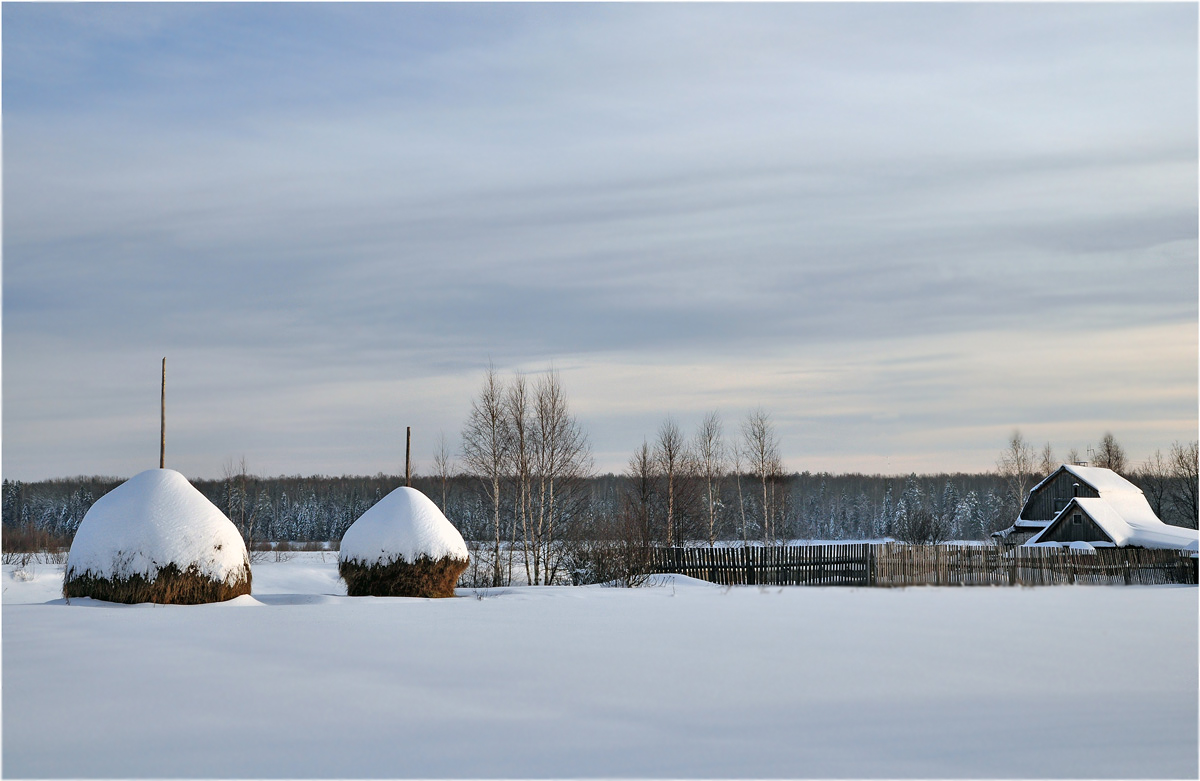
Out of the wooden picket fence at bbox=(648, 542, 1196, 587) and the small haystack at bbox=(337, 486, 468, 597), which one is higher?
the small haystack at bbox=(337, 486, 468, 597)

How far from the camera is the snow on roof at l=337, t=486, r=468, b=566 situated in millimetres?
15953

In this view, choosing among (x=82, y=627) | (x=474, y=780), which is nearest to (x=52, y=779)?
(x=474, y=780)

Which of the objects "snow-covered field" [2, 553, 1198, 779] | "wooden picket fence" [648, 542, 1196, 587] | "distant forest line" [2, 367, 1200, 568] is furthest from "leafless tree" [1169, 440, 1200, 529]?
"snow-covered field" [2, 553, 1198, 779]

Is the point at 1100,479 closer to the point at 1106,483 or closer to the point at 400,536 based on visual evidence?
the point at 1106,483

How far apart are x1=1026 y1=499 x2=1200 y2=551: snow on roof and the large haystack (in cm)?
3326

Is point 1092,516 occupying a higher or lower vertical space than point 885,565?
higher

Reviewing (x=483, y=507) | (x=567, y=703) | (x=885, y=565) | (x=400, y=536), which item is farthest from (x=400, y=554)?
(x=483, y=507)

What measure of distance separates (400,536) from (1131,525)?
106 ft

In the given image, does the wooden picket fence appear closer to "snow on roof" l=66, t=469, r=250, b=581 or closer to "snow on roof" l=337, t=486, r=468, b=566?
"snow on roof" l=337, t=486, r=468, b=566

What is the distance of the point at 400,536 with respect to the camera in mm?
16031

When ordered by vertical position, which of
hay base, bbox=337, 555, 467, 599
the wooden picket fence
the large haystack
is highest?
the large haystack

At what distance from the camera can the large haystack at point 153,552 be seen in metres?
12.5

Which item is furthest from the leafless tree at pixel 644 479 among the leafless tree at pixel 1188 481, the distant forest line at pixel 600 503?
the leafless tree at pixel 1188 481

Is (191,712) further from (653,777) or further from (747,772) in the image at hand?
(747,772)
